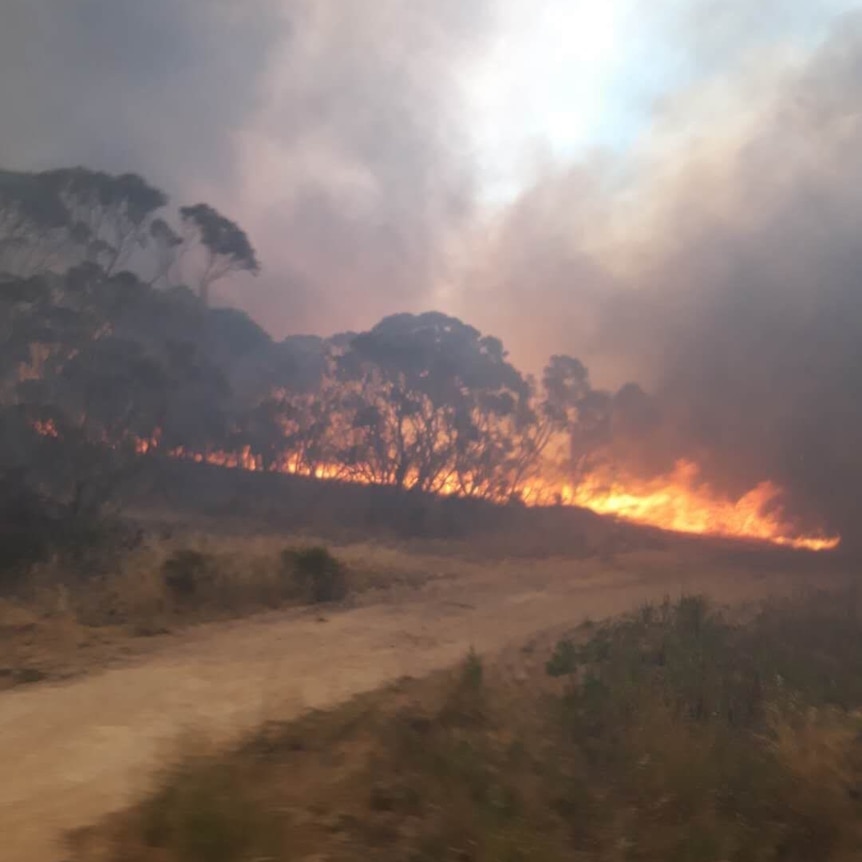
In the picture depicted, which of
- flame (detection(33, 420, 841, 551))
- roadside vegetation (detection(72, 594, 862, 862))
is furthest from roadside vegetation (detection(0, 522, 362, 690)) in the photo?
flame (detection(33, 420, 841, 551))

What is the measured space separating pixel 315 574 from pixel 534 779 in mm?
11696

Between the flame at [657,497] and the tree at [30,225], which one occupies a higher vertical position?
the tree at [30,225]

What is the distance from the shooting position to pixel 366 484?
41.9 metres

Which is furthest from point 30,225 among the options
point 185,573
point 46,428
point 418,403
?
point 185,573

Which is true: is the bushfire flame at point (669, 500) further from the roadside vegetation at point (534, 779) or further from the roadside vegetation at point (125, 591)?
the roadside vegetation at point (534, 779)

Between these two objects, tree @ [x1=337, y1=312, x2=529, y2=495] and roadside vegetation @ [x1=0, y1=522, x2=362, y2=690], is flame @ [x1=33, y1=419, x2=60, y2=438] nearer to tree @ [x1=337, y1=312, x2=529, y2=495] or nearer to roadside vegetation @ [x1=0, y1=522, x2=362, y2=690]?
roadside vegetation @ [x1=0, y1=522, x2=362, y2=690]

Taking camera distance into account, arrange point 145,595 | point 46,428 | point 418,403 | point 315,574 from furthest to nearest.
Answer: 1. point 418,403
2. point 46,428
3. point 315,574
4. point 145,595

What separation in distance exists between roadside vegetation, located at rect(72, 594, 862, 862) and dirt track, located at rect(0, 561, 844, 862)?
51 cm

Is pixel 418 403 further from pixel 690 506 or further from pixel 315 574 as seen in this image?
pixel 315 574

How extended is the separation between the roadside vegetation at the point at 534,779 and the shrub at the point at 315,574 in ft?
23.7

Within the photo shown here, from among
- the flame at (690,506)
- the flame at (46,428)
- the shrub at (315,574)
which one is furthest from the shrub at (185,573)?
the flame at (690,506)

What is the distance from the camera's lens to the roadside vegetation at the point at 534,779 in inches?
232

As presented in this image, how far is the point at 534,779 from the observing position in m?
7.33

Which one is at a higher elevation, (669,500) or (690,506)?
(669,500)
